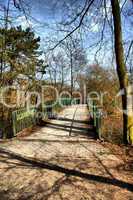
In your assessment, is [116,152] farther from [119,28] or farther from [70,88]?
[70,88]

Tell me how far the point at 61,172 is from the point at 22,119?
22.4ft

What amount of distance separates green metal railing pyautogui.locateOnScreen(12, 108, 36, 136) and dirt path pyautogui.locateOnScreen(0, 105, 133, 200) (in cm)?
167

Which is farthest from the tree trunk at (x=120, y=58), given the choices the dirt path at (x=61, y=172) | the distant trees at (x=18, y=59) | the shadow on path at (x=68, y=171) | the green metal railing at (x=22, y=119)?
the distant trees at (x=18, y=59)

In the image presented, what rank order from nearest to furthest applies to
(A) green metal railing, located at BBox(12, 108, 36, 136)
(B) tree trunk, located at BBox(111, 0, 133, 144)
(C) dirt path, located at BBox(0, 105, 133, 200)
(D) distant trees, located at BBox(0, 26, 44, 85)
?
(C) dirt path, located at BBox(0, 105, 133, 200) → (B) tree trunk, located at BBox(111, 0, 133, 144) → (A) green metal railing, located at BBox(12, 108, 36, 136) → (D) distant trees, located at BBox(0, 26, 44, 85)

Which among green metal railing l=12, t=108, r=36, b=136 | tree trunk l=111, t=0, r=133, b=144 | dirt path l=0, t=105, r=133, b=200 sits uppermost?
tree trunk l=111, t=0, r=133, b=144

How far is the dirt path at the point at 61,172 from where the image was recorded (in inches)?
235

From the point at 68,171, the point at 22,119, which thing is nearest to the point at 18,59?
the point at 22,119

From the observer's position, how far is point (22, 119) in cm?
1378

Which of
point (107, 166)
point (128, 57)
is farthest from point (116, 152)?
point (128, 57)

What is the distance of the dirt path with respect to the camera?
5961mm

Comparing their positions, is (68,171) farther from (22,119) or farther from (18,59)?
(18,59)

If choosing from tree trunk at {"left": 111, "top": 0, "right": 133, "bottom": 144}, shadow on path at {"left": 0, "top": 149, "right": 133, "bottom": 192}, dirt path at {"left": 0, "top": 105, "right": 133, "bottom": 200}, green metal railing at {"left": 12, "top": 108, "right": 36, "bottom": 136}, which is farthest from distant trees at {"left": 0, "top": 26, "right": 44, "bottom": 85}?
shadow on path at {"left": 0, "top": 149, "right": 133, "bottom": 192}

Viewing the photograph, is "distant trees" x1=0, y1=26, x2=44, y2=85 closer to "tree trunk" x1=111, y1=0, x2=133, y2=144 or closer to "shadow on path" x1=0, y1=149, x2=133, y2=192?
"tree trunk" x1=111, y1=0, x2=133, y2=144

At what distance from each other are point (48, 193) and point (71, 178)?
1.01m
